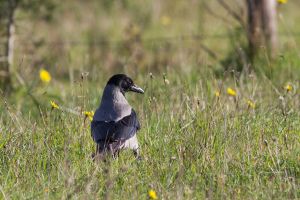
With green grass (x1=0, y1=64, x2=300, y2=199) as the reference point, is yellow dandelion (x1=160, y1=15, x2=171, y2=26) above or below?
below

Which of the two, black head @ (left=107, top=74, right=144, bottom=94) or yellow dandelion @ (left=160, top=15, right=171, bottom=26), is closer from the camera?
black head @ (left=107, top=74, right=144, bottom=94)

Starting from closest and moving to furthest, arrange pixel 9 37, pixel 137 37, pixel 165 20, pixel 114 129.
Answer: pixel 114 129, pixel 9 37, pixel 137 37, pixel 165 20

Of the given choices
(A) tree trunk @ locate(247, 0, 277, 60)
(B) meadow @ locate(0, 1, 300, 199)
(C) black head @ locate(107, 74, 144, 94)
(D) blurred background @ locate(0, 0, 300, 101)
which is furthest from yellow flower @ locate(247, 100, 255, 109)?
(A) tree trunk @ locate(247, 0, 277, 60)

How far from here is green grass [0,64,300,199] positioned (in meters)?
4.89

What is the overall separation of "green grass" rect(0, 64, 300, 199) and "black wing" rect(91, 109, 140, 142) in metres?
0.13

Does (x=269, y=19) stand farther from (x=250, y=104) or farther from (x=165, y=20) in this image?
(x=165, y=20)

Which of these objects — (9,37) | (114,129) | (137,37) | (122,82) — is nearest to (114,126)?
(114,129)

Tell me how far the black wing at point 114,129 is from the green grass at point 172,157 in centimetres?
13

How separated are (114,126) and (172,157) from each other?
3.41ft

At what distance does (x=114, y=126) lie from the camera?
595cm

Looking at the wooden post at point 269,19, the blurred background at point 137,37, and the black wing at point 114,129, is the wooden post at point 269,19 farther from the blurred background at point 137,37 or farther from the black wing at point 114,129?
the black wing at point 114,129

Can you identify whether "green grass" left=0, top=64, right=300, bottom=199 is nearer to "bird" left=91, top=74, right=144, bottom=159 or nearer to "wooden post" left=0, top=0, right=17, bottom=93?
"bird" left=91, top=74, right=144, bottom=159

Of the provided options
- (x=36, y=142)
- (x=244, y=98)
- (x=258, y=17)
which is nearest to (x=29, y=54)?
(x=258, y=17)

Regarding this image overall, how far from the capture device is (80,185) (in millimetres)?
4738
